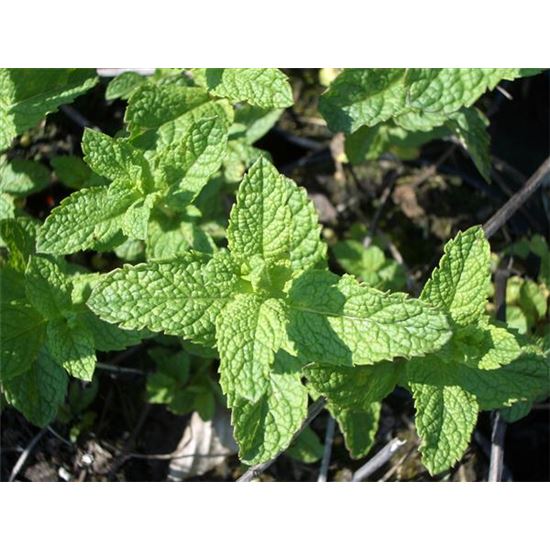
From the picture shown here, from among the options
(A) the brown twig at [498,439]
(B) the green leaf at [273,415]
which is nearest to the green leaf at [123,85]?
(B) the green leaf at [273,415]

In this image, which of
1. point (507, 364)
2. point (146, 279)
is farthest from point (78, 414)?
point (507, 364)

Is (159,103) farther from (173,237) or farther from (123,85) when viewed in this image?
(173,237)

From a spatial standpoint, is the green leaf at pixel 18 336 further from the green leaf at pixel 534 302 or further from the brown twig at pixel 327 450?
the green leaf at pixel 534 302

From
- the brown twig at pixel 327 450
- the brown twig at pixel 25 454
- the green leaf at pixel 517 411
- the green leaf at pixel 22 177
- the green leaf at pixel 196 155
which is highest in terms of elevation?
the green leaf at pixel 196 155

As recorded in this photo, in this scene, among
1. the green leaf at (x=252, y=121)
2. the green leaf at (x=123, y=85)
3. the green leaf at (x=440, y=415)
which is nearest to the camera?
the green leaf at (x=440, y=415)

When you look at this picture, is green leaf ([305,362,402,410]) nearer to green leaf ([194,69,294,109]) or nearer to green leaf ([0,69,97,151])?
green leaf ([194,69,294,109])

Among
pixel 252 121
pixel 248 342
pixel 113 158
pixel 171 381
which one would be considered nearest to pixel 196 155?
pixel 113 158
